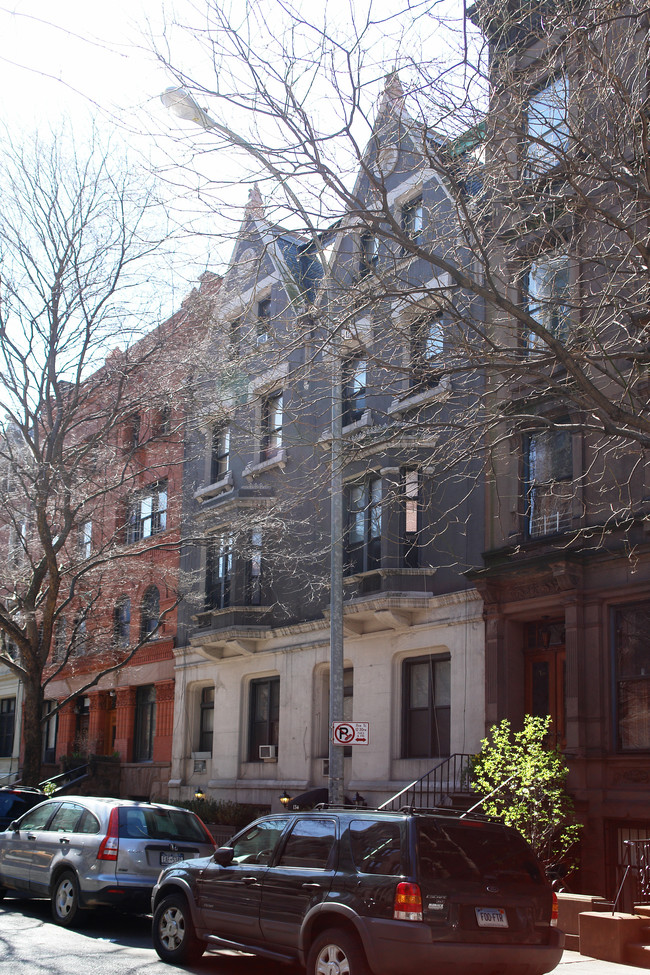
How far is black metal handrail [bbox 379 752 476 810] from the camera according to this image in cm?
1814

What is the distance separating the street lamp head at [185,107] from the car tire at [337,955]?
8.17 metres

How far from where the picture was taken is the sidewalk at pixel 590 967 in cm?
1082

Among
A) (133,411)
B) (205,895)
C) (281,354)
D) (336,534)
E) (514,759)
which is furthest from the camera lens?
(133,411)

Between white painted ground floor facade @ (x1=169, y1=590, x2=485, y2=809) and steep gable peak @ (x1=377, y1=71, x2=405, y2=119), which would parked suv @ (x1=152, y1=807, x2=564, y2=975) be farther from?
white painted ground floor facade @ (x1=169, y1=590, x2=485, y2=809)

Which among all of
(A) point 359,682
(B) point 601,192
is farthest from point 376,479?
(B) point 601,192

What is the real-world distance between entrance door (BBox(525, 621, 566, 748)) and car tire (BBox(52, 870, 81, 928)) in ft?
27.7

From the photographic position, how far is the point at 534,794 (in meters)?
14.9

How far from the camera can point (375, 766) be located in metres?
20.9

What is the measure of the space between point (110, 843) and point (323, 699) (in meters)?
11.3

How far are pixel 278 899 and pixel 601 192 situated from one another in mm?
12402

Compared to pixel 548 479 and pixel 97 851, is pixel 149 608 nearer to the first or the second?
pixel 548 479

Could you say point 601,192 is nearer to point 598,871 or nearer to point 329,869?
point 598,871

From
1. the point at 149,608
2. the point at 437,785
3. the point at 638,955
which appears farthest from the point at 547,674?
the point at 149,608

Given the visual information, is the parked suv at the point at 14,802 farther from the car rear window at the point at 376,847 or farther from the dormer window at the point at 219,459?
the dormer window at the point at 219,459
